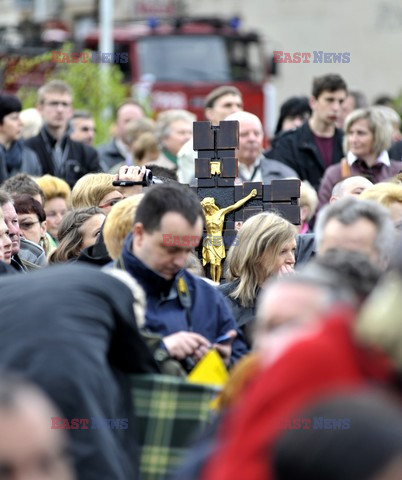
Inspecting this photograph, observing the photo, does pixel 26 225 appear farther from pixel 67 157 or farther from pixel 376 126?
pixel 67 157

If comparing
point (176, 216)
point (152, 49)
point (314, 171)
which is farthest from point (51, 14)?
point (176, 216)

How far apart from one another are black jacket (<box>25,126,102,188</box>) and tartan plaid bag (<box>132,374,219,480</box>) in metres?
7.01

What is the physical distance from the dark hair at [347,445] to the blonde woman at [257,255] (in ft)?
11.5

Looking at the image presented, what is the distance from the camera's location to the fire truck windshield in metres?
22.6

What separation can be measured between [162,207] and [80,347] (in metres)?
1.14

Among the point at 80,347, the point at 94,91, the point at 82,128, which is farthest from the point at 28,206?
the point at 94,91

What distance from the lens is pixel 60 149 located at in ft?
39.7

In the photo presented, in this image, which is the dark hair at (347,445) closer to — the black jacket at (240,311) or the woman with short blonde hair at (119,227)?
the woman with short blonde hair at (119,227)

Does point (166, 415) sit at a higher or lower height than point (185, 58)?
lower

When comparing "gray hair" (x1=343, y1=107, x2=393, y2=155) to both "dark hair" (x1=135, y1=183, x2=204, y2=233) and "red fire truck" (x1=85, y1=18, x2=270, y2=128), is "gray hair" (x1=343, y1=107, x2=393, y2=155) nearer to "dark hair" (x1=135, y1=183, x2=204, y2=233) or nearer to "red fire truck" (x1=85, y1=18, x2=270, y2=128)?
"dark hair" (x1=135, y1=183, x2=204, y2=233)

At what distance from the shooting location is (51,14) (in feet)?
123

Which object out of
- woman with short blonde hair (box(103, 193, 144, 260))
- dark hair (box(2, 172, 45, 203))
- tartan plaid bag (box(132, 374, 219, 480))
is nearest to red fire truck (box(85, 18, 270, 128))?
dark hair (box(2, 172, 45, 203))

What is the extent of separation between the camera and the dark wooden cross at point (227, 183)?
25.7ft

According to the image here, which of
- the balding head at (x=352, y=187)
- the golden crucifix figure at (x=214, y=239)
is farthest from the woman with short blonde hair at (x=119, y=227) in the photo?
the balding head at (x=352, y=187)
